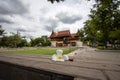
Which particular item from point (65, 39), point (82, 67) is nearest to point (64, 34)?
point (65, 39)

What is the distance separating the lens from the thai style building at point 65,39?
46094mm

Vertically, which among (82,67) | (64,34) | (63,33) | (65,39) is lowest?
(82,67)

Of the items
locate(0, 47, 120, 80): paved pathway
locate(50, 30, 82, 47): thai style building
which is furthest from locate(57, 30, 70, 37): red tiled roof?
locate(0, 47, 120, 80): paved pathway

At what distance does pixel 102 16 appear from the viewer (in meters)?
21.2

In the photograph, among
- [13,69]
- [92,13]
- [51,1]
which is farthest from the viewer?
[92,13]

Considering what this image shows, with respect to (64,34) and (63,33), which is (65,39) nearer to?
(64,34)

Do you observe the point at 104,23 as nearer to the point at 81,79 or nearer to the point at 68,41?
the point at 81,79

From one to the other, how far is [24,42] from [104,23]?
39031 mm

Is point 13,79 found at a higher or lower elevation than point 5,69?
lower

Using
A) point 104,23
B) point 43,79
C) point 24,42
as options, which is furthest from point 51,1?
point 24,42

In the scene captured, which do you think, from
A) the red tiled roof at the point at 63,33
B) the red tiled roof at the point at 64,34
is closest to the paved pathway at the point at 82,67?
the red tiled roof at the point at 64,34

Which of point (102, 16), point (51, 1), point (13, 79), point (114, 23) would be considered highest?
point (102, 16)

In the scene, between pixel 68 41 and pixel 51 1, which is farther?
pixel 68 41

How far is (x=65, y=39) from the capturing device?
154 feet
